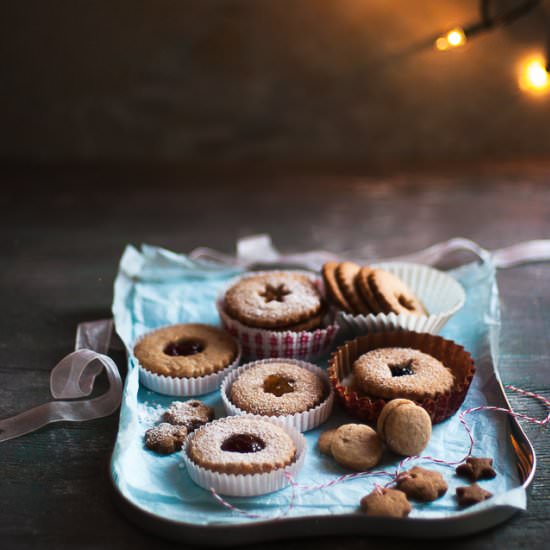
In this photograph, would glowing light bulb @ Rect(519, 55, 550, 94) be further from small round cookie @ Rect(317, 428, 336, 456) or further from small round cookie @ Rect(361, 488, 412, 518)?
small round cookie @ Rect(361, 488, 412, 518)

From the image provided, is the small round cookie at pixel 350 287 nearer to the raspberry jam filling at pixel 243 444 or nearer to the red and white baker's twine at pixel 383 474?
the red and white baker's twine at pixel 383 474

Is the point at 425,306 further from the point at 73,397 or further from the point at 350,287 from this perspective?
the point at 73,397

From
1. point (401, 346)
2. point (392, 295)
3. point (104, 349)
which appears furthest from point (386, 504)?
point (104, 349)


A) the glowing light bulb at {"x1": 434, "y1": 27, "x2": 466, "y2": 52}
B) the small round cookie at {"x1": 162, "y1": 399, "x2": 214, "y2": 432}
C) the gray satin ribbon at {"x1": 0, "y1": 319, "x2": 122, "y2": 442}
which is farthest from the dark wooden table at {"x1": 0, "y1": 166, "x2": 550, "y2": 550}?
the glowing light bulb at {"x1": 434, "y1": 27, "x2": 466, "y2": 52}

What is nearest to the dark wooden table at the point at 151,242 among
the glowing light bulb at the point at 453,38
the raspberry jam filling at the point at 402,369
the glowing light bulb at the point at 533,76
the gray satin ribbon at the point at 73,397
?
the gray satin ribbon at the point at 73,397

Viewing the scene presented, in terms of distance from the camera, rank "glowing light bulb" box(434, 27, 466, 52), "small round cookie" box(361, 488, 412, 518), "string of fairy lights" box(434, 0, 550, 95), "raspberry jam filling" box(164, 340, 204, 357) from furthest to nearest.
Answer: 1. "string of fairy lights" box(434, 0, 550, 95)
2. "glowing light bulb" box(434, 27, 466, 52)
3. "raspberry jam filling" box(164, 340, 204, 357)
4. "small round cookie" box(361, 488, 412, 518)

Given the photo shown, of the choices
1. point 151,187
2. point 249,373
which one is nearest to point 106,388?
point 249,373
